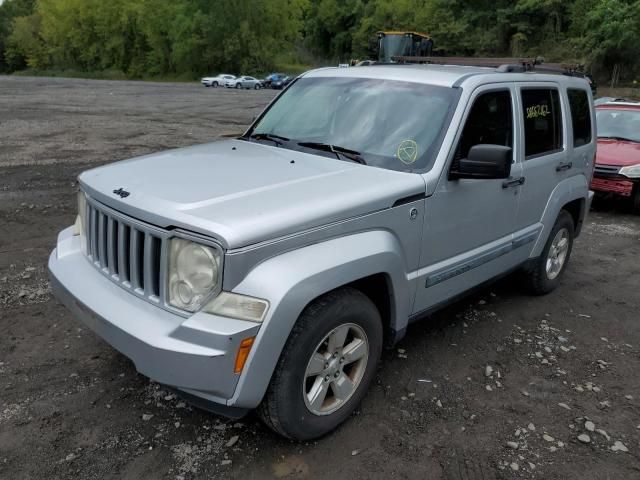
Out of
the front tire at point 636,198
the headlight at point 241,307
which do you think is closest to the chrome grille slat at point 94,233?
the headlight at point 241,307

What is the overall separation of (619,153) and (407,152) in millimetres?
6824

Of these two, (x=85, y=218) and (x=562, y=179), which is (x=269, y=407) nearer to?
(x=85, y=218)

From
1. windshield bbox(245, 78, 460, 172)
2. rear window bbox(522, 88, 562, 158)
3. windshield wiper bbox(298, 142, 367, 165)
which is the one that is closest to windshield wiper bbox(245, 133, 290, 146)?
windshield bbox(245, 78, 460, 172)

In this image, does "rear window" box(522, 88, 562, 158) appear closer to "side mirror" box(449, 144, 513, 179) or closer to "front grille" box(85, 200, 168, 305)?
"side mirror" box(449, 144, 513, 179)

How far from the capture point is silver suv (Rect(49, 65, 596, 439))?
254cm

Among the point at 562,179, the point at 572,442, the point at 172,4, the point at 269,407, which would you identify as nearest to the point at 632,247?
the point at 562,179

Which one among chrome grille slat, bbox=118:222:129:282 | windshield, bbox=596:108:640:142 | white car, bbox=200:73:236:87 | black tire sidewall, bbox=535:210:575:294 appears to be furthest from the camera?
white car, bbox=200:73:236:87

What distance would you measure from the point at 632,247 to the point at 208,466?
20.8 feet

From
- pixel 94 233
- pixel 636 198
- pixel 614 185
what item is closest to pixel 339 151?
pixel 94 233

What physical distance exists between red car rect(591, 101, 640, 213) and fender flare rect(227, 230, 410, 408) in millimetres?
7021

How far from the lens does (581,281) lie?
19.1ft

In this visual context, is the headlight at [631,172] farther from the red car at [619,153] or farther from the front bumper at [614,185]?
the front bumper at [614,185]

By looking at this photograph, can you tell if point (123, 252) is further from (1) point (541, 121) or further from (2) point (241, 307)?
(1) point (541, 121)

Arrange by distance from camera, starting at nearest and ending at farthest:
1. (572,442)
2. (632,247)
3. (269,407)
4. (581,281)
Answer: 1. (269,407)
2. (572,442)
3. (581,281)
4. (632,247)
